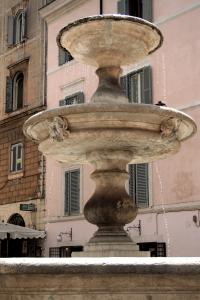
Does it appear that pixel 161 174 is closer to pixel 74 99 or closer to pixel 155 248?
pixel 155 248

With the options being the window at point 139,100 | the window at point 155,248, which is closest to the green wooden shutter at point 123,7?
the window at point 139,100

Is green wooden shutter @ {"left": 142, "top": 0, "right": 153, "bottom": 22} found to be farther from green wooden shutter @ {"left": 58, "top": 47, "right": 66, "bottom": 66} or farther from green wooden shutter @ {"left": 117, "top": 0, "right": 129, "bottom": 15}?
green wooden shutter @ {"left": 58, "top": 47, "right": 66, "bottom": 66}

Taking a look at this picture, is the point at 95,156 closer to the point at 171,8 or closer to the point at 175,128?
the point at 175,128

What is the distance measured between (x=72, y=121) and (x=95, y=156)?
67cm

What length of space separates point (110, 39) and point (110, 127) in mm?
1258

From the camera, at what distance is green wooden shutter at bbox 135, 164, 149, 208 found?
17125 mm

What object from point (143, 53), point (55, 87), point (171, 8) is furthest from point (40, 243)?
point (143, 53)

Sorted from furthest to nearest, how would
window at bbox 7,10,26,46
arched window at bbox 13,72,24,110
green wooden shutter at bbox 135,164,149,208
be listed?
window at bbox 7,10,26,46 < arched window at bbox 13,72,24,110 < green wooden shutter at bbox 135,164,149,208

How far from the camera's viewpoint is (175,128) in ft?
23.6

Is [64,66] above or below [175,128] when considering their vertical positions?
above

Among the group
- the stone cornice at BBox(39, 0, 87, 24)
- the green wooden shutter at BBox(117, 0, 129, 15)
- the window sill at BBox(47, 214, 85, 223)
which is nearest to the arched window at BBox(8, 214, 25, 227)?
A: the window sill at BBox(47, 214, 85, 223)

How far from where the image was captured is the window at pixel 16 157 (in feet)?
74.8

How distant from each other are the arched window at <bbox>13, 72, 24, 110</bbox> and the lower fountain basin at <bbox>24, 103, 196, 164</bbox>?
54.1 ft

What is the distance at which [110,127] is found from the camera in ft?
22.7
